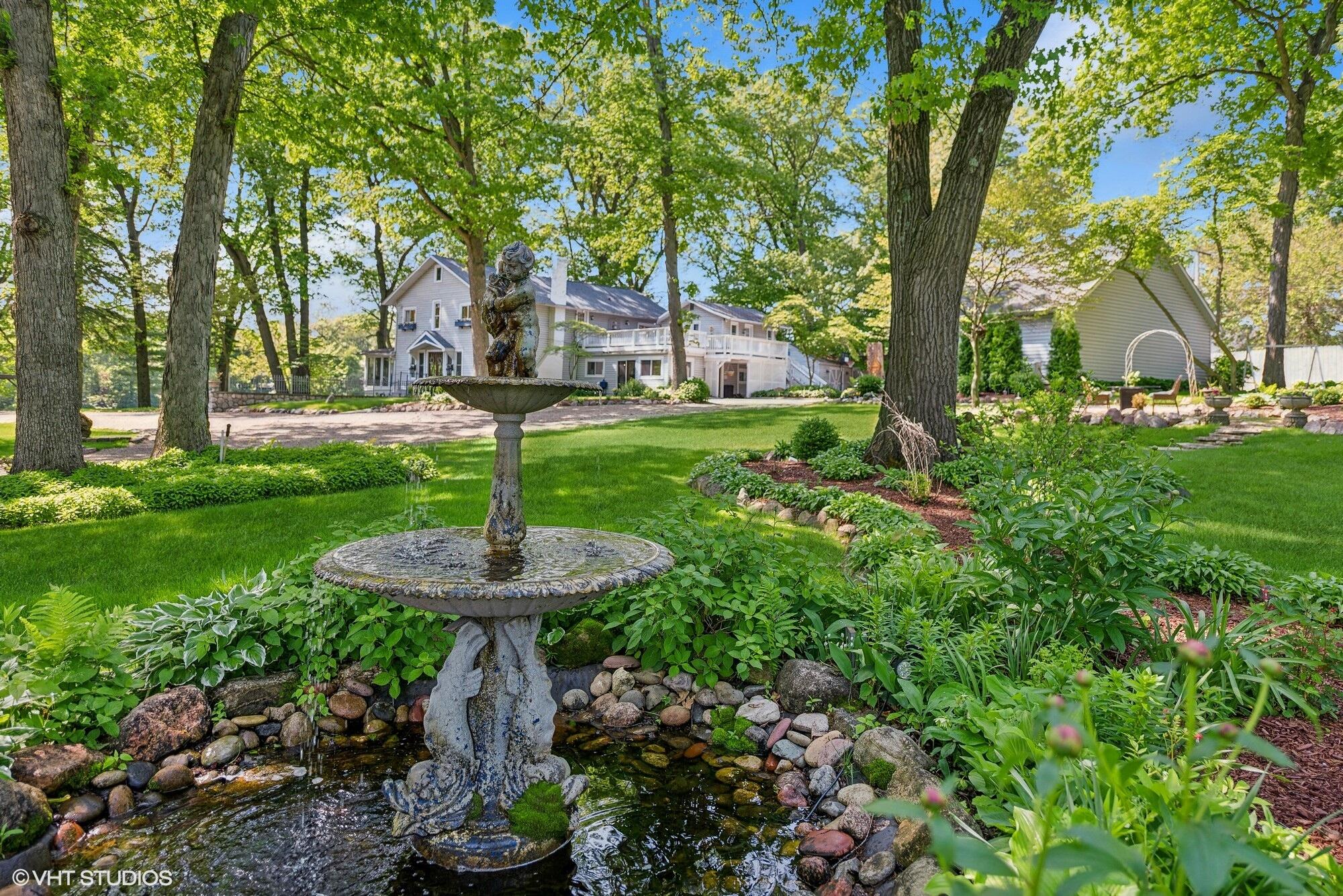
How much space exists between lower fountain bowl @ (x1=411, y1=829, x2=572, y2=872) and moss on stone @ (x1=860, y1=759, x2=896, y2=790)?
1.40 m

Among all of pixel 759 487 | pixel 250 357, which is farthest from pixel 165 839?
pixel 250 357

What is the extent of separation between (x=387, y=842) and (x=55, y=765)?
154 centimetres

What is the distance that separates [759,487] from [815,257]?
28.6 m

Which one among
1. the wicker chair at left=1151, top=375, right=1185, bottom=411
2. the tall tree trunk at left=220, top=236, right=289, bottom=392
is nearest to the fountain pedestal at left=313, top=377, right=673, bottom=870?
the wicker chair at left=1151, top=375, right=1185, bottom=411

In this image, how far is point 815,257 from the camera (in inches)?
1336

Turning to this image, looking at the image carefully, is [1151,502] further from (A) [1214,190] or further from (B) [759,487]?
(A) [1214,190]

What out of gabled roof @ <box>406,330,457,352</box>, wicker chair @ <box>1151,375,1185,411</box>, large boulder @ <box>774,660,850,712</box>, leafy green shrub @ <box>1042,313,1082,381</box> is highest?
gabled roof @ <box>406,330,457,352</box>

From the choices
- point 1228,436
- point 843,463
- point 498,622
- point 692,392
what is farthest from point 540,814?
point 692,392

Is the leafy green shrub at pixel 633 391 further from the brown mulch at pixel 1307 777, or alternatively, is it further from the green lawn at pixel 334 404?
the brown mulch at pixel 1307 777

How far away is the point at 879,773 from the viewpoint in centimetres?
293

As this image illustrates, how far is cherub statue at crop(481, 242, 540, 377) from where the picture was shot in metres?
3.32

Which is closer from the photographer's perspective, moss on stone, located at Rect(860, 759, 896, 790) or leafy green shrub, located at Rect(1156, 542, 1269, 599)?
moss on stone, located at Rect(860, 759, 896, 790)

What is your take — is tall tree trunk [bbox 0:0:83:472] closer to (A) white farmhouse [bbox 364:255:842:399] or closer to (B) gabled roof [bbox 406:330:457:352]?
(A) white farmhouse [bbox 364:255:842:399]

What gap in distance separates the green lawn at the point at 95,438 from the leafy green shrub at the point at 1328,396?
2678 centimetres
